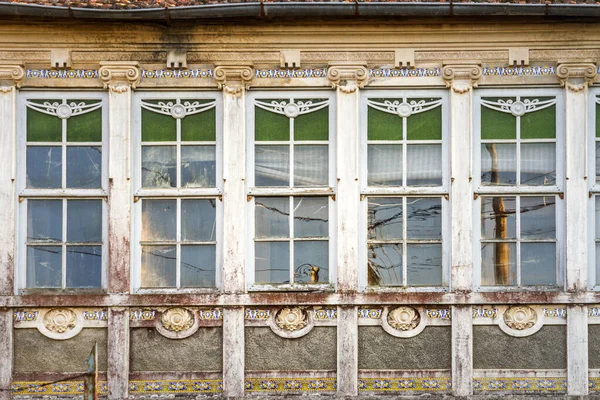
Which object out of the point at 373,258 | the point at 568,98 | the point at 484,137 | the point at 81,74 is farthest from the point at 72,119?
the point at 568,98

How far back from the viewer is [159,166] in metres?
12.7

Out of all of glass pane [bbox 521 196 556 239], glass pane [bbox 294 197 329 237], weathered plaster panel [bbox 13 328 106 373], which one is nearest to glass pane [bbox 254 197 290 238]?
glass pane [bbox 294 197 329 237]

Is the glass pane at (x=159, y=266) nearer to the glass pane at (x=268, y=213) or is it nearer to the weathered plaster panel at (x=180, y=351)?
the weathered plaster panel at (x=180, y=351)

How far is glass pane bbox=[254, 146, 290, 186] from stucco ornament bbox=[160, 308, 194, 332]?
1.56 metres

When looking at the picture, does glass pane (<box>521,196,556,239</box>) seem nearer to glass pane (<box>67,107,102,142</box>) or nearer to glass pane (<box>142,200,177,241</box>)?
glass pane (<box>142,200,177,241</box>)

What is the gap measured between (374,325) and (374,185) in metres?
1.48

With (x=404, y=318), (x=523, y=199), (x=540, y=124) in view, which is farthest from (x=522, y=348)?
(x=540, y=124)

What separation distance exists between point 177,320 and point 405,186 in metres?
2.79

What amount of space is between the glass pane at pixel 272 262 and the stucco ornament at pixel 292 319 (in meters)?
0.35

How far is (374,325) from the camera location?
1245 centimetres

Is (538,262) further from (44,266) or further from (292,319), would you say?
(44,266)

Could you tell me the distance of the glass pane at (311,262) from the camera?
12.6 metres

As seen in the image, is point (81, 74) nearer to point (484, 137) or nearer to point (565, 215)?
point (484, 137)

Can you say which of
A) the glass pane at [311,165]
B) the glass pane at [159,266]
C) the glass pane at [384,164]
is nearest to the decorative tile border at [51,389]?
the glass pane at [159,266]
